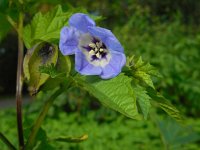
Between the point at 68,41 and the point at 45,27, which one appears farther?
the point at 45,27

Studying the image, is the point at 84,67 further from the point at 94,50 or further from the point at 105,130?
the point at 105,130

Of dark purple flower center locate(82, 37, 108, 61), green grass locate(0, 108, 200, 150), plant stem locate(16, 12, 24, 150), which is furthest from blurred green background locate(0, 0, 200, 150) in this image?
dark purple flower center locate(82, 37, 108, 61)

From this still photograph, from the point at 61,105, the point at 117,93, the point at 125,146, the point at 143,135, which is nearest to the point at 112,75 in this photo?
the point at 117,93

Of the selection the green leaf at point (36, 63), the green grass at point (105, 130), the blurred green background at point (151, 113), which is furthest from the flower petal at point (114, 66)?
the green grass at point (105, 130)

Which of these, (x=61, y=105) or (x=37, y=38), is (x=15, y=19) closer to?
(x=37, y=38)

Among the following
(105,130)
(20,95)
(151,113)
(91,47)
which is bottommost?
(105,130)

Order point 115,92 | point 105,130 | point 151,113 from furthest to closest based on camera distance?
point 105,130 → point 151,113 → point 115,92

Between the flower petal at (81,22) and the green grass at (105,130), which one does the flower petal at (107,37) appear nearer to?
the flower petal at (81,22)

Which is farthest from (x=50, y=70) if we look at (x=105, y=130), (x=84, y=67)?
(x=105, y=130)

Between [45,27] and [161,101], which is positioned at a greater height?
[45,27]
